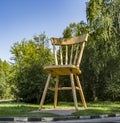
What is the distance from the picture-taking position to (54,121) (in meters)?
10.6

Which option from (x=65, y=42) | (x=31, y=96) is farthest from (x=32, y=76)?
(x=65, y=42)

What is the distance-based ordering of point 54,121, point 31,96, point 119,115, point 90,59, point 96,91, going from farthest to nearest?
point 96,91 → point 90,59 → point 31,96 → point 119,115 → point 54,121

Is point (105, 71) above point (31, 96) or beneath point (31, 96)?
above

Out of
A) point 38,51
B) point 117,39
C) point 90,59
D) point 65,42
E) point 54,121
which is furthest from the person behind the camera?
point 38,51

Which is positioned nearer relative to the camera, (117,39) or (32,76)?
(117,39)

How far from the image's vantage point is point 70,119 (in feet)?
36.4

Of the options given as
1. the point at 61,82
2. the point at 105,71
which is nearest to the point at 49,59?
the point at 61,82

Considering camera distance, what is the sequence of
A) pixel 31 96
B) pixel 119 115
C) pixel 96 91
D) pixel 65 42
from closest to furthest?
pixel 119 115
pixel 65 42
pixel 31 96
pixel 96 91

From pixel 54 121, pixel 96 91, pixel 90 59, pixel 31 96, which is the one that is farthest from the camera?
pixel 96 91

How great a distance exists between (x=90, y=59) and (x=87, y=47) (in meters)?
1.46

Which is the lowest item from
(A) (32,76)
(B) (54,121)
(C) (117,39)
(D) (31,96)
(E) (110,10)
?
(B) (54,121)

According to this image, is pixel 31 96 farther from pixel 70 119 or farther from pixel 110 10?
pixel 70 119

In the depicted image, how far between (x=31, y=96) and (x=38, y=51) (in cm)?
1044

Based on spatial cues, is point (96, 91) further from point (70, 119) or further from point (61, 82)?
point (70, 119)
